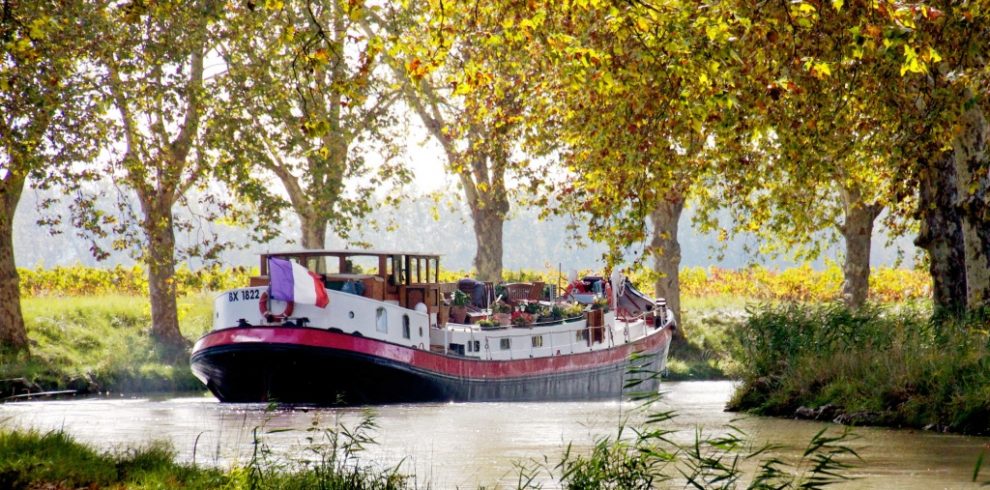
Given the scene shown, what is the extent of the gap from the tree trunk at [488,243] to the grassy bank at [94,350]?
8628mm

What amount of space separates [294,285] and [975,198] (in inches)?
496

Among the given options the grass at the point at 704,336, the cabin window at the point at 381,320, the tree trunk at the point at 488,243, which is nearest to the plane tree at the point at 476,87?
the tree trunk at the point at 488,243

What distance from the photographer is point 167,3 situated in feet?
43.2

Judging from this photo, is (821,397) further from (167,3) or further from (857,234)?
(857,234)

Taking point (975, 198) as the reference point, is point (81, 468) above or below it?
below

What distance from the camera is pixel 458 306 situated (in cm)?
3203

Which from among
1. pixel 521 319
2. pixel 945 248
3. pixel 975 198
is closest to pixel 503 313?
pixel 521 319

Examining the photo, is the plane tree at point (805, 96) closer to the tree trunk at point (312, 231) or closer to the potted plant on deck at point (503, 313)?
the potted plant on deck at point (503, 313)

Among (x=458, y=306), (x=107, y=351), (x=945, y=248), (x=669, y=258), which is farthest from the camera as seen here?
(x=669, y=258)

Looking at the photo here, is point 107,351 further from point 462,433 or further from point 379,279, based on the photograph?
point 462,433

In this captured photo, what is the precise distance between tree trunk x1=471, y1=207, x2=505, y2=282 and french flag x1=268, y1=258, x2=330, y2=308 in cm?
1729

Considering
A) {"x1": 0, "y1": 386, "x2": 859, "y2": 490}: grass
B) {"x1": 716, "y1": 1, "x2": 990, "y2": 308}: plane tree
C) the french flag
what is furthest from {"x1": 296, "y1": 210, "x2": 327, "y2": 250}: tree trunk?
{"x1": 0, "y1": 386, "x2": 859, "y2": 490}: grass

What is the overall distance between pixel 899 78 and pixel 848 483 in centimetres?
725

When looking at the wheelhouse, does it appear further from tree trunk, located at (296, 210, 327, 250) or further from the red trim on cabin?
tree trunk, located at (296, 210, 327, 250)
